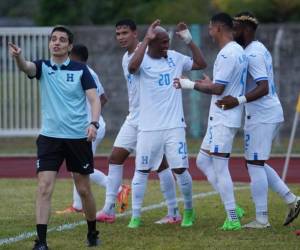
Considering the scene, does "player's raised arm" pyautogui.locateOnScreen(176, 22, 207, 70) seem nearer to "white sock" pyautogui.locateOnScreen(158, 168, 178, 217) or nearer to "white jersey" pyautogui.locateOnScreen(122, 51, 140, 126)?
"white jersey" pyautogui.locateOnScreen(122, 51, 140, 126)

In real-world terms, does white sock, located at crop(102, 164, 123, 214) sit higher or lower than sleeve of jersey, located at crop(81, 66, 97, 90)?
lower

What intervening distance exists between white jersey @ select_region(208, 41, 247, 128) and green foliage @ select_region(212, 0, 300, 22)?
22879 millimetres

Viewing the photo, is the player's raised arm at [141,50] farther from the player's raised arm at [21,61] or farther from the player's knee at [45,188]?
the player's knee at [45,188]

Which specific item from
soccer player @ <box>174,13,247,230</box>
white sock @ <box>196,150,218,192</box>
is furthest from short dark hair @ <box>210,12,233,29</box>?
white sock @ <box>196,150,218,192</box>

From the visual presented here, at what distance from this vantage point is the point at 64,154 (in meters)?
9.74

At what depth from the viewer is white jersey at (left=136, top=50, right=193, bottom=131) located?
10953 millimetres

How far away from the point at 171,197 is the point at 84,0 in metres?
27.7

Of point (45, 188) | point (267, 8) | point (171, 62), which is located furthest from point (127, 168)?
point (267, 8)

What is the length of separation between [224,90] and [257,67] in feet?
1.51

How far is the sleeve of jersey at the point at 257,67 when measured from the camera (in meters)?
10.8

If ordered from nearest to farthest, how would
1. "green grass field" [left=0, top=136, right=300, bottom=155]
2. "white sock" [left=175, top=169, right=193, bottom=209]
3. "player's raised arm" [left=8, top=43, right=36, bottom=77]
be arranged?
"player's raised arm" [left=8, top=43, right=36, bottom=77], "white sock" [left=175, top=169, right=193, bottom=209], "green grass field" [left=0, top=136, right=300, bottom=155]

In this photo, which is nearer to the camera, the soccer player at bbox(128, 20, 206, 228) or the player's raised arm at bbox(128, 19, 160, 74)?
the player's raised arm at bbox(128, 19, 160, 74)

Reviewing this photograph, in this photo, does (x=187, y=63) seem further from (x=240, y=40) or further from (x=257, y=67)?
(x=257, y=67)

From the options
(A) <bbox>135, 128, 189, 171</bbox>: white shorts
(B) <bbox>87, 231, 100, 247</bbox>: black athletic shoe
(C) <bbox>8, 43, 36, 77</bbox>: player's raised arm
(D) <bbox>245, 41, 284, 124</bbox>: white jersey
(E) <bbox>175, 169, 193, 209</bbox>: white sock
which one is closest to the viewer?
(C) <bbox>8, 43, 36, 77</bbox>: player's raised arm
